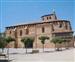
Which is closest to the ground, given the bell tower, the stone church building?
the stone church building

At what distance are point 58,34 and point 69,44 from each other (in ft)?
13.9

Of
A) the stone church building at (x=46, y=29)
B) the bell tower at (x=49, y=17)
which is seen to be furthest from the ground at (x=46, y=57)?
the bell tower at (x=49, y=17)

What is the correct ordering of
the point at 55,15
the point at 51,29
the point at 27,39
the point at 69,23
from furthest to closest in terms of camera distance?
the point at 55,15 → the point at 69,23 → the point at 51,29 → the point at 27,39

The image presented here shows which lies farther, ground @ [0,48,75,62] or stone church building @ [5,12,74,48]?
stone church building @ [5,12,74,48]

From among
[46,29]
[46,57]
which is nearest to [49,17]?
[46,29]

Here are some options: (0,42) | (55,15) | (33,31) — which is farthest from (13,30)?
(0,42)

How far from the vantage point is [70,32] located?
4909cm

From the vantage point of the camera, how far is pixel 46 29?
2092 inches

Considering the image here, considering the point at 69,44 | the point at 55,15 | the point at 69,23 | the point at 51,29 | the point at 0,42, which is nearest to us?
the point at 0,42

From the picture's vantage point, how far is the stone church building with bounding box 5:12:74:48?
49625mm

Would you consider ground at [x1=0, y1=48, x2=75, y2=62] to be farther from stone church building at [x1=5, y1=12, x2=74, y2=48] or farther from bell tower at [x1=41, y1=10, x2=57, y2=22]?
bell tower at [x1=41, y1=10, x2=57, y2=22]

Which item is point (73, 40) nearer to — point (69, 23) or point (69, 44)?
point (69, 44)

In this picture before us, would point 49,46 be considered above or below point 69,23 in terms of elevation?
below

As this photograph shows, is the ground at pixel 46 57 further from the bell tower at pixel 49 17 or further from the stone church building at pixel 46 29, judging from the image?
the bell tower at pixel 49 17
